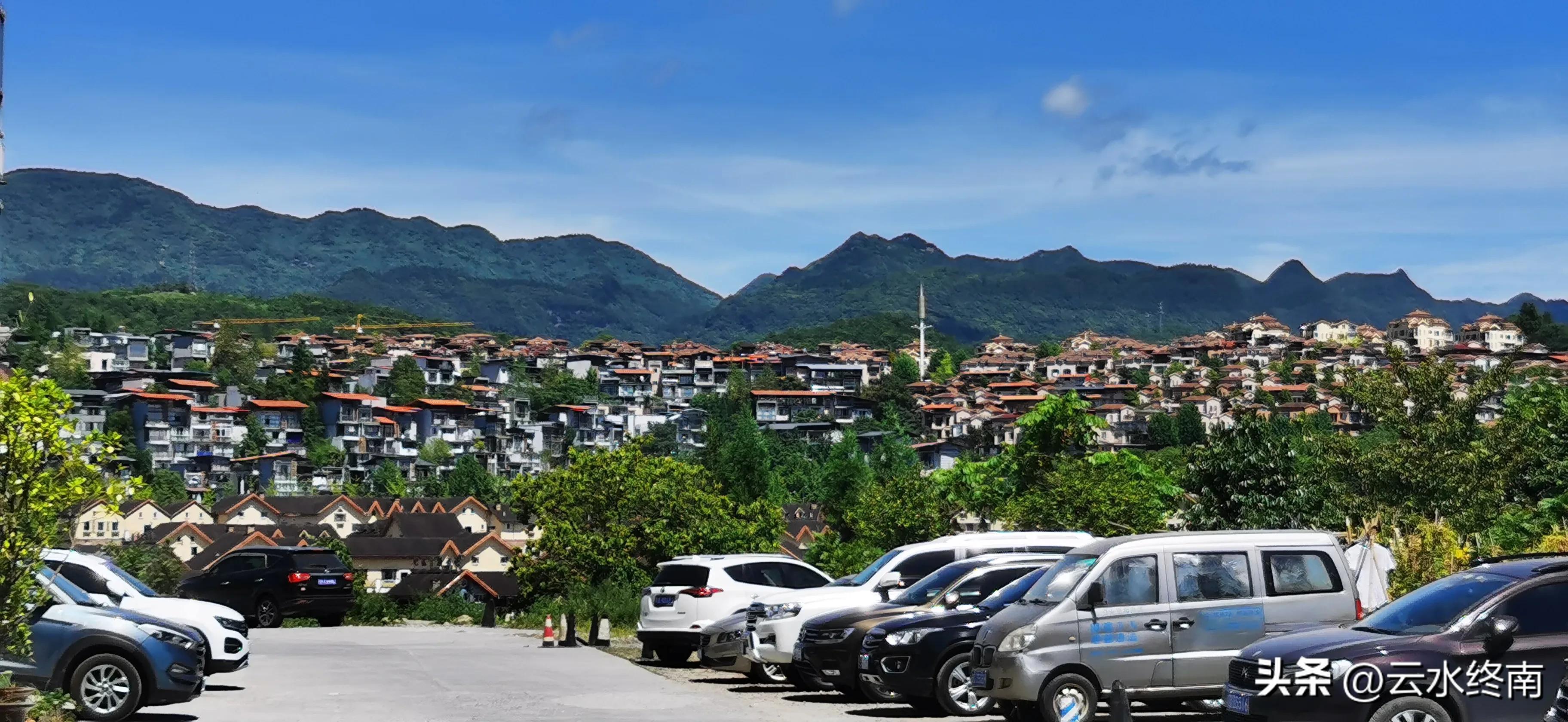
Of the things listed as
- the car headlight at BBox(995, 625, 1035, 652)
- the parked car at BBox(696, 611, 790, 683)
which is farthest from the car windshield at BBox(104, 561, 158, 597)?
A: the car headlight at BBox(995, 625, 1035, 652)

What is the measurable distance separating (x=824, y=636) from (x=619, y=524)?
1999 cm

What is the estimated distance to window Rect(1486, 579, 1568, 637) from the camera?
36.5 feet

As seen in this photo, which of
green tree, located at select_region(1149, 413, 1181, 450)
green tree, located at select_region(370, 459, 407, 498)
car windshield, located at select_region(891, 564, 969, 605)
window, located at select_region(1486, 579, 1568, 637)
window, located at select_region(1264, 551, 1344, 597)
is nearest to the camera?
window, located at select_region(1486, 579, 1568, 637)

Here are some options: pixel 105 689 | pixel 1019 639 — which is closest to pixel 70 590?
pixel 105 689

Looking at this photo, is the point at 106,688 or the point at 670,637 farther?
the point at 670,637

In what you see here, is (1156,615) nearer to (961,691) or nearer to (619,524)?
(961,691)

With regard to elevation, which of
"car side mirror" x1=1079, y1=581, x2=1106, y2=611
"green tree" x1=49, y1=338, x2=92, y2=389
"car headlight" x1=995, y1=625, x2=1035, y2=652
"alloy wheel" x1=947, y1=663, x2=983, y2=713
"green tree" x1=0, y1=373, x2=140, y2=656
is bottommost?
"alloy wheel" x1=947, y1=663, x2=983, y2=713

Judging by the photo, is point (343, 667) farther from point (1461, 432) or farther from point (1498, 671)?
point (1461, 432)

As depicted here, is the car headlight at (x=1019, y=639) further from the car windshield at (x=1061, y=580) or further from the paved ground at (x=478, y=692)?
the paved ground at (x=478, y=692)

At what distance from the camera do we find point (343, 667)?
20.1m

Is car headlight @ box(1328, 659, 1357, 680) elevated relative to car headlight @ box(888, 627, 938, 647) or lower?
elevated

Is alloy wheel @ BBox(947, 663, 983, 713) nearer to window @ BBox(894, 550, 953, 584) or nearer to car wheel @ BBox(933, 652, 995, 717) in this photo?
car wheel @ BBox(933, 652, 995, 717)

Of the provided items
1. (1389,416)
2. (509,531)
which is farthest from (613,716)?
(509,531)

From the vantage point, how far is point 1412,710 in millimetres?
10930
